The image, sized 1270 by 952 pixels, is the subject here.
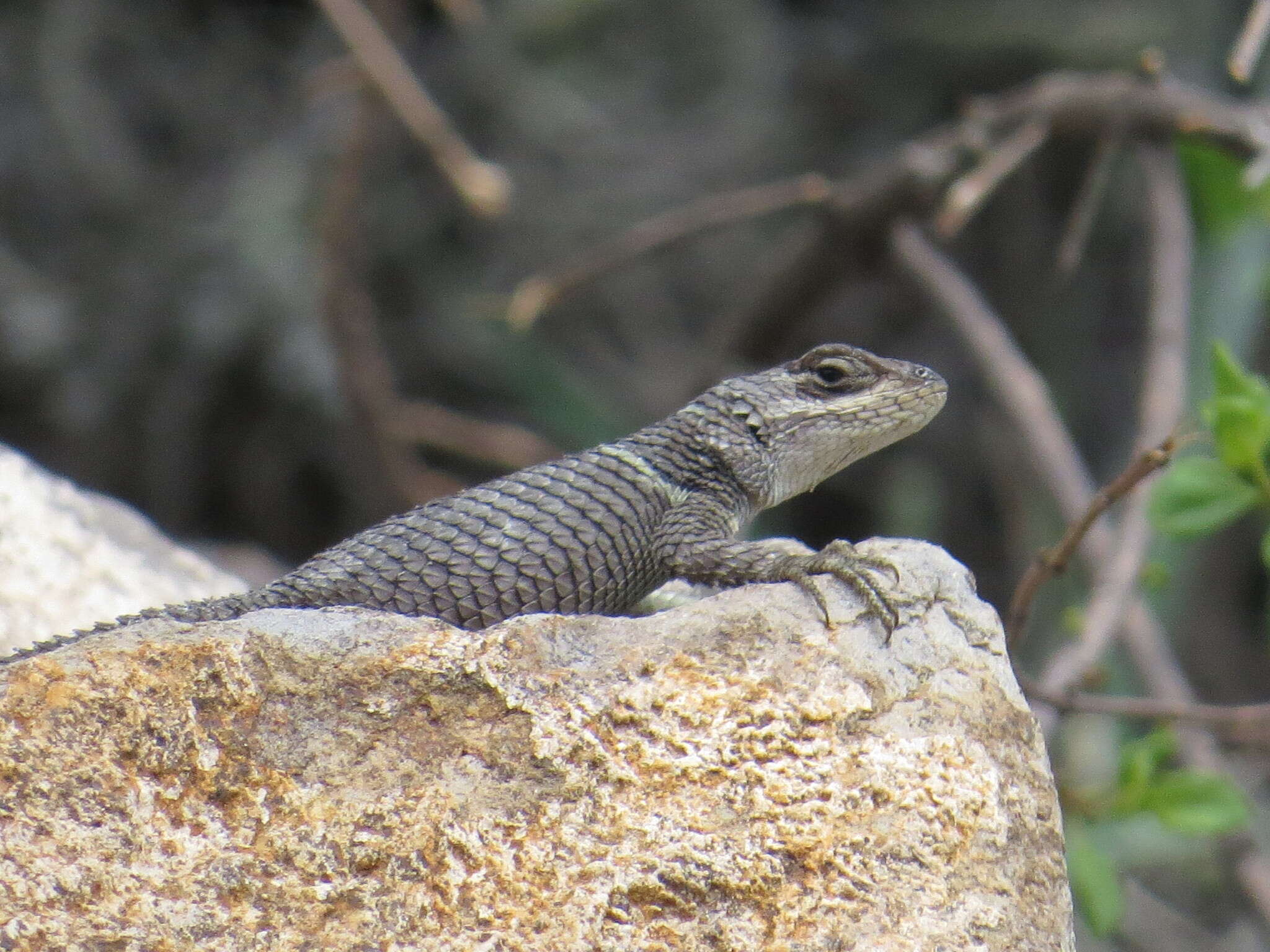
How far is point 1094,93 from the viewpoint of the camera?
15.4 feet

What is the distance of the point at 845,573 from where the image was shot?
2084mm

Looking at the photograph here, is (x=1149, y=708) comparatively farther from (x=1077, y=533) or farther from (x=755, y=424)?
(x=755, y=424)

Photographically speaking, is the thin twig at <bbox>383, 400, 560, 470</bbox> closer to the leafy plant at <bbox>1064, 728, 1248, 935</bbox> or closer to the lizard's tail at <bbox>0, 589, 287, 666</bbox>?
the leafy plant at <bbox>1064, 728, 1248, 935</bbox>

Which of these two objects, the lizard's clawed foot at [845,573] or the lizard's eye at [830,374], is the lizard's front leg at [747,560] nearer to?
the lizard's clawed foot at [845,573]

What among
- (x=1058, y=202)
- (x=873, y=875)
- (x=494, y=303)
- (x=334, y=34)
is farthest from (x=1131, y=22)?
(x=873, y=875)

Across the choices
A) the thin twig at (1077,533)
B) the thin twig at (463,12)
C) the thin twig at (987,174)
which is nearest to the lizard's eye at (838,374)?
the thin twig at (1077,533)

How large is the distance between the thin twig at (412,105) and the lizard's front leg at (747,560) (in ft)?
5.04

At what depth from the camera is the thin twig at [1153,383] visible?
3516 millimetres

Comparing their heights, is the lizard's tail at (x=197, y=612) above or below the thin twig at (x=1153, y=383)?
above

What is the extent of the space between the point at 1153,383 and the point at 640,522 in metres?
2.13

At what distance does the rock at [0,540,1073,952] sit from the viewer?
5.82 ft

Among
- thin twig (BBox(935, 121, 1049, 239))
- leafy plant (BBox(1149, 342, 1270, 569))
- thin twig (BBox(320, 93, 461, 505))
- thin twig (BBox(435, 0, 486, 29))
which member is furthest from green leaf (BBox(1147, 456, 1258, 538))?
thin twig (BBox(320, 93, 461, 505))

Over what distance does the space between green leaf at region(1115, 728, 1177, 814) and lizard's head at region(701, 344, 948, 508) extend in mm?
1019

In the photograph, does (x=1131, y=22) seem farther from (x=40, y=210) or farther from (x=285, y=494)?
(x=40, y=210)
